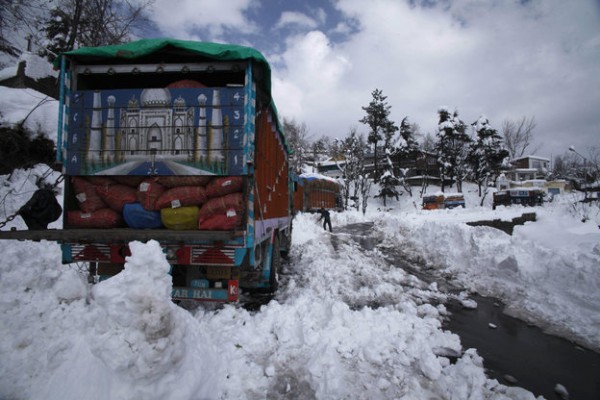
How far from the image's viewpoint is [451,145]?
42438 mm

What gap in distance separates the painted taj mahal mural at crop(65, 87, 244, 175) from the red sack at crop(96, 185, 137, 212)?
Answer: 212 mm

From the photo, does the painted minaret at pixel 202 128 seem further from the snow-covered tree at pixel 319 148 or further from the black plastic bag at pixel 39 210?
the snow-covered tree at pixel 319 148

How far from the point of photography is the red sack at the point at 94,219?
3.92m

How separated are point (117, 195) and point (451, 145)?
46057 mm

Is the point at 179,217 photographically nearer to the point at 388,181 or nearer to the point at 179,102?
the point at 179,102

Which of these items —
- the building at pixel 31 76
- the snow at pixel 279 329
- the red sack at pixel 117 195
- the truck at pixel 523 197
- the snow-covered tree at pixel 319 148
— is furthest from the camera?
the snow-covered tree at pixel 319 148

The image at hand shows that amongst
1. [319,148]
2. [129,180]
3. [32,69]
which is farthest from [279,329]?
[319,148]

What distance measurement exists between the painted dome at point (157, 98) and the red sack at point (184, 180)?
0.98 meters

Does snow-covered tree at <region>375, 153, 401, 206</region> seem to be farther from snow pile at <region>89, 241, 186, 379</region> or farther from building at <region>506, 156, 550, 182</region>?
snow pile at <region>89, 241, 186, 379</region>

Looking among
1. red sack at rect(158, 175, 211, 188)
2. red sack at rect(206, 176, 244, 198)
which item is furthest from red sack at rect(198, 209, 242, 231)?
red sack at rect(158, 175, 211, 188)

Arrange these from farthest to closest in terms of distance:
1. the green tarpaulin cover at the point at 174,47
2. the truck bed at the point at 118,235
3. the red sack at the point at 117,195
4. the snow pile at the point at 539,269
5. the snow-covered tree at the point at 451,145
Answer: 1. the snow-covered tree at the point at 451,145
2. the snow pile at the point at 539,269
3. the red sack at the point at 117,195
4. the green tarpaulin cover at the point at 174,47
5. the truck bed at the point at 118,235

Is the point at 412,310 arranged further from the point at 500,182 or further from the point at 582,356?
the point at 500,182

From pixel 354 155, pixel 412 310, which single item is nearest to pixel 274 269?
pixel 412 310

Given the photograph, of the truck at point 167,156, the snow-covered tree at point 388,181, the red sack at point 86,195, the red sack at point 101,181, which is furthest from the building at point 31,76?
the snow-covered tree at point 388,181
